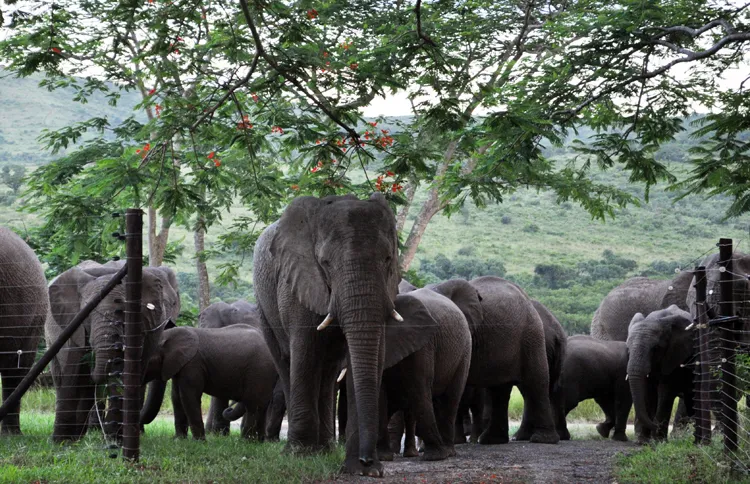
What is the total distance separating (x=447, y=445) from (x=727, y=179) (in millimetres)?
4344

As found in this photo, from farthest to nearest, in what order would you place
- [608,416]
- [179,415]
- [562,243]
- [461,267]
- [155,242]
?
1. [562,243]
2. [461,267]
3. [155,242]
4. [608,416]
5. [179,415]

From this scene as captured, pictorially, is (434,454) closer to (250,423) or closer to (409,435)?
(409,435)

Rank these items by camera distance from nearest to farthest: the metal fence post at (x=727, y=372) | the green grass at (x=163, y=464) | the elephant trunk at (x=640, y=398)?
the green grass at (x=163, y=464) → the metal fence post at (x=727, y=372) → the elephant trunk at (x=640, y=398)

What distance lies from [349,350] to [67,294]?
166 inches

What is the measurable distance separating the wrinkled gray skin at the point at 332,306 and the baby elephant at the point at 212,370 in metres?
1.68

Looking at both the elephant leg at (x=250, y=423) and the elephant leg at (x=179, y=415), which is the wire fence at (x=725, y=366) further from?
the elephant leg at (x=179, y=415)

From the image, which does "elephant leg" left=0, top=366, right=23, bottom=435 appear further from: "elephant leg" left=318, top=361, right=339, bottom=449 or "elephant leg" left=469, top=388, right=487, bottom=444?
"elephant leg" left=469, top=388, right=487, bottom=444

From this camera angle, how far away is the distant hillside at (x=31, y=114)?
Result: 84.8 m

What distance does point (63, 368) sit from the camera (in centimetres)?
1102

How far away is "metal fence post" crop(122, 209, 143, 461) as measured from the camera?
28.7 feet

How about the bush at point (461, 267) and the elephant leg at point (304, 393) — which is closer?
the elephant leg at point (304, 393)

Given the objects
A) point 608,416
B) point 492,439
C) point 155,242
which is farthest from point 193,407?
point 155,242

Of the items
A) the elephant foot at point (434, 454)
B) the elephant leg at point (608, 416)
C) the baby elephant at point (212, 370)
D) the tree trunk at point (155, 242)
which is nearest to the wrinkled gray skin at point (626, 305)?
the elephant leg at point (608, 416)

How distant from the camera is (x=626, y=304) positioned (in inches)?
730
